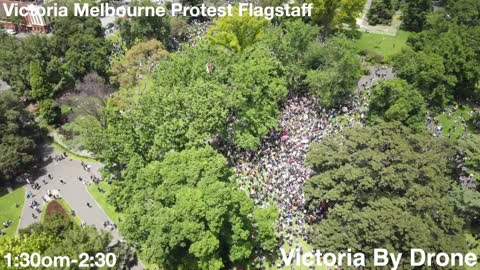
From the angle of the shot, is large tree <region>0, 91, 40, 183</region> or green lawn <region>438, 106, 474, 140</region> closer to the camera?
large tree <region>0, 91, 40, 183</region>

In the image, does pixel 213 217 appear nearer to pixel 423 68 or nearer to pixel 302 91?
pixel 302 91

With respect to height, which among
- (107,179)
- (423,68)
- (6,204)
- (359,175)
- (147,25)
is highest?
(147,25)

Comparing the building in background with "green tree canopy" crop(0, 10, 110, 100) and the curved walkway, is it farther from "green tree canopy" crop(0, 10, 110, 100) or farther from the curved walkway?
the curved walkway

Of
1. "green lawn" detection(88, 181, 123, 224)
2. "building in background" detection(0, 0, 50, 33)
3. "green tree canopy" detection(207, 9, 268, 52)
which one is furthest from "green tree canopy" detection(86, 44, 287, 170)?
"building in background" detection(0, 0, 50, 33)

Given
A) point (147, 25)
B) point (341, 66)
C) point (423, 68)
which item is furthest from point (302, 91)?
point (147, 25)

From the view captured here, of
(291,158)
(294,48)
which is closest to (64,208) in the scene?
(291,158)

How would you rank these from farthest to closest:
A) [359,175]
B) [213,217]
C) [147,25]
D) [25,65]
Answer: [147,25] < [25,65] < [359,175] < [213,217]

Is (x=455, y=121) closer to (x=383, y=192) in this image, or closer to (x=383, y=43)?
(x=383, y=43)
